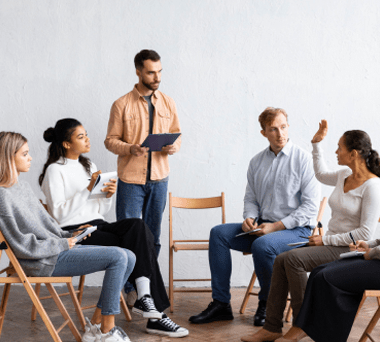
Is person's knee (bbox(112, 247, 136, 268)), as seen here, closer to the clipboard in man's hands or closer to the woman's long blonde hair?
the woman's long blonde hair

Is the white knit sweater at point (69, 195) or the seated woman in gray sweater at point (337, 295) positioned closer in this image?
the seated woman in gray sweater at point (337, 295)

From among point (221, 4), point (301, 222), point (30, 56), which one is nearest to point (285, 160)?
Answer: point (301, 222)

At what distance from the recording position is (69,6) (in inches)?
166

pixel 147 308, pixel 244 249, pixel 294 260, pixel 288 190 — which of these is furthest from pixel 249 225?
pixel 147 308

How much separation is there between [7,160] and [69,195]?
0.76 m

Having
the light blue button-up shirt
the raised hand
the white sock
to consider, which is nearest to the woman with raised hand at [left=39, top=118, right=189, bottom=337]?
the white sock

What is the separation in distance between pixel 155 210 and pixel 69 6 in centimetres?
215

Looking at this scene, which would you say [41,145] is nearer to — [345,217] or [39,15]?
[39,15]

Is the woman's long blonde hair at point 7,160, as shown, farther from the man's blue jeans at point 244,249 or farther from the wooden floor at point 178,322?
the man's blue jeans at point 244,249

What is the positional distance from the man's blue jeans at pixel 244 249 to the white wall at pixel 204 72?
3.60 ft

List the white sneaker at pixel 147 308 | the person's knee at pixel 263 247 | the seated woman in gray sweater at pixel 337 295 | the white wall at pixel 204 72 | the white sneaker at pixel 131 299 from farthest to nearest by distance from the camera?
the white wall at pixel 204 72 → the white sneaker at pixel 131 299 → the person's knee at pixel 263 247 → the white sneaker at pixel 147 308 → the seated woman in gray sweater at pixel 337 295

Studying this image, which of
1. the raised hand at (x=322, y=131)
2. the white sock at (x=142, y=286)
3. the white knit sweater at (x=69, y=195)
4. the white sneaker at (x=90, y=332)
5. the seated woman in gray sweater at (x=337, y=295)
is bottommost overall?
the white sneaker at (x=90, y=332)

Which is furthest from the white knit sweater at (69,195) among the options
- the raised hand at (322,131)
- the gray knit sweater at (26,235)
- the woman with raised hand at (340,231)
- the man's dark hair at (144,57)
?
the raised hand at (322,131)

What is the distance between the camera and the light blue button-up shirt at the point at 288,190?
3088 mm
